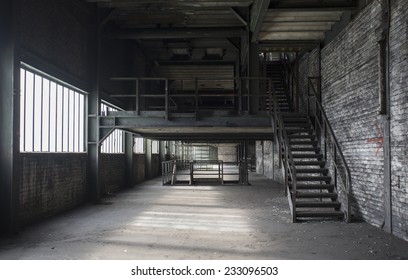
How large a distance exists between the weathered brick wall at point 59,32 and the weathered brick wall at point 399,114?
7434 millimetres

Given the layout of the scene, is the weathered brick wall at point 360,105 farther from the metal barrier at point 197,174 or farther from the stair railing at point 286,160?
the metal barrier at point 197,174

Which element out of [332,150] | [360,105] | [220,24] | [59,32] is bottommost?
[332,150]

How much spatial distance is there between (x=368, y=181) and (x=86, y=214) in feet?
22.6

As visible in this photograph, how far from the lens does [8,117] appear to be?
22.0 ft

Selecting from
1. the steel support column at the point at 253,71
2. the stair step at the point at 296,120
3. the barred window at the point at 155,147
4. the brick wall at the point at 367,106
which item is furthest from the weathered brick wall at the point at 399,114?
the barred window at the point at 155,147

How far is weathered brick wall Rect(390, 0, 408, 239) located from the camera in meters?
6.23

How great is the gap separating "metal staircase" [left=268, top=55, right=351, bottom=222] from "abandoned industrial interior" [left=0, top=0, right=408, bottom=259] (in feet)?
0.17

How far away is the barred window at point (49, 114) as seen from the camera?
7727 millimetres

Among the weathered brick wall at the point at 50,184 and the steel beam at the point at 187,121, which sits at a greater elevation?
the steel beam at the point at 187,121

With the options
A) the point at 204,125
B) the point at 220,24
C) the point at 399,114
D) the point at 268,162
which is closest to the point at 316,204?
the point at 399,114

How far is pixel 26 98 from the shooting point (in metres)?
7.73

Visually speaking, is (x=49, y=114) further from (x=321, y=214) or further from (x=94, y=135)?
(x=321, y=214)

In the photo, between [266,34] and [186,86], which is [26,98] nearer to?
[266,34]

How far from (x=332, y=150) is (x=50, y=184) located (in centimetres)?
757
